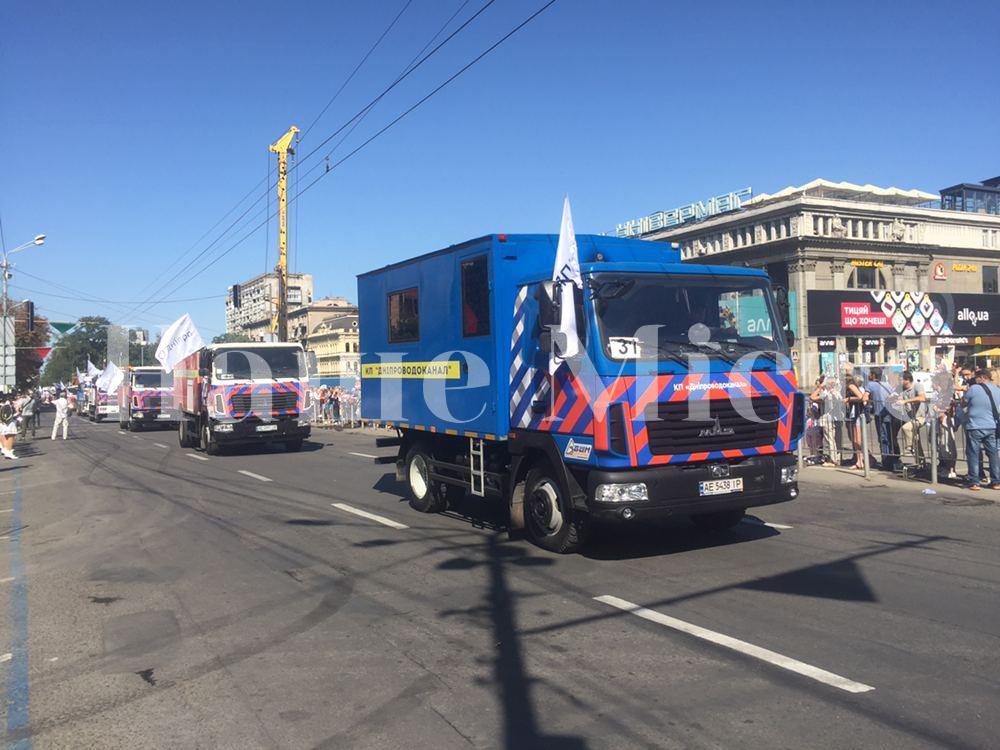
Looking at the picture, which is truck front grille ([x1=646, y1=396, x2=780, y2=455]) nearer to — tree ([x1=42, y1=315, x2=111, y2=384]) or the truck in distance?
the truck in distance

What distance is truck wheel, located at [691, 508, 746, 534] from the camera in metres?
8.88

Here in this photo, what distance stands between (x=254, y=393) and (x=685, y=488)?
16201mm

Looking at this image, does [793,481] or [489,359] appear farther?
[489,359]

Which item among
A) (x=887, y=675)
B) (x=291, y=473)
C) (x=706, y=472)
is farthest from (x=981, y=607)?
(x=291, y=473)

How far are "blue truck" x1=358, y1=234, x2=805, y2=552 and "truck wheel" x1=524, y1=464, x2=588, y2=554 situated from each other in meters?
0.02

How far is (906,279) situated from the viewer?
229 feet

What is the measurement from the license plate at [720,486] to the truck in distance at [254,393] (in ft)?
51.8

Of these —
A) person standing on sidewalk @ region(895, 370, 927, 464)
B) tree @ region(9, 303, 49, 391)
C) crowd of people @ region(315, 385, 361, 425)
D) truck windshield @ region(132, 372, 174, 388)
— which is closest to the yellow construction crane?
crowd of people @ region(315, 385, 361, 425)

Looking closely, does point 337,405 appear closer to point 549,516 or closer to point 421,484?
point 421,484

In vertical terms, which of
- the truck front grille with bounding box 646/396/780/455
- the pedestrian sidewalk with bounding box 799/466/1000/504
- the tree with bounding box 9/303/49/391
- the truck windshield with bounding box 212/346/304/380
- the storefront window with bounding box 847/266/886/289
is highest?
the storefront window with bounding box 847/266/886/289

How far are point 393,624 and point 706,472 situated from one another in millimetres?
3214

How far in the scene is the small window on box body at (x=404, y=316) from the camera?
Result: 10.5 m

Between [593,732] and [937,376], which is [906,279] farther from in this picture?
[593,732]

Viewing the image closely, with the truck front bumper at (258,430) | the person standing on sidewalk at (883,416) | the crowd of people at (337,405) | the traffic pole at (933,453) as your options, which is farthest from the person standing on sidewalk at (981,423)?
the crowd of people at (337,405)
